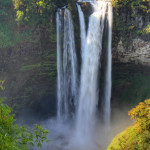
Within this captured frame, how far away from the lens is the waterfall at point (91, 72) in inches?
462

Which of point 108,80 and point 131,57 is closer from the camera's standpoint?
point 108,80

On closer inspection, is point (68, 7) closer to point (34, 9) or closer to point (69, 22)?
point (69, 22)

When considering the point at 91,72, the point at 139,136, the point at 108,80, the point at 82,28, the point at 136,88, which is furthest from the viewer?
the point at 136,88

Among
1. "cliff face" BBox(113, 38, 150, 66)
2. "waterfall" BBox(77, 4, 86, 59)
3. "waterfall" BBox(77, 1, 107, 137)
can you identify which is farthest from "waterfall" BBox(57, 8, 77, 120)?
"cliff face" BBox(113, 38, 150, 66)

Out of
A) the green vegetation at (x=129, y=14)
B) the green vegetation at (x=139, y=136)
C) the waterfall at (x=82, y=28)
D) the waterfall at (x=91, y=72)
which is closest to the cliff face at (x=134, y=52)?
the green vegetation at (x=129, y=14)

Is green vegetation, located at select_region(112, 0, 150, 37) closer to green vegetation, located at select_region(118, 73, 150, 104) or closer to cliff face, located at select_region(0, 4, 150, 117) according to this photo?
cliff face, located at select_region(0, 4, 150, 117)

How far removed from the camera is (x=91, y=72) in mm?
12141

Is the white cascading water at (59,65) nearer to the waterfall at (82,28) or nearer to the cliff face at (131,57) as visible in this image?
the waterfall at (82,28)

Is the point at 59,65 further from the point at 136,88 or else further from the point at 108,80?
the point at 136,88

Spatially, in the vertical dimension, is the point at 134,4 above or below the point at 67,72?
above

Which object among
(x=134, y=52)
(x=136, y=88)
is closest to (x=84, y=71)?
(x=134, y=52)

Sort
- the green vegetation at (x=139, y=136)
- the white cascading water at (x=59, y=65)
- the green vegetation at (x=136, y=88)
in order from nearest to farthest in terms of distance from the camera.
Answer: the green vegetation at (x=139, y=136) → the white cascading water at (x=59, y=65) → the green vegetation at (x=136, y=88)

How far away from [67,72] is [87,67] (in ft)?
5.47

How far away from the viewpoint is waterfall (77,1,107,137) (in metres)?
11.7
